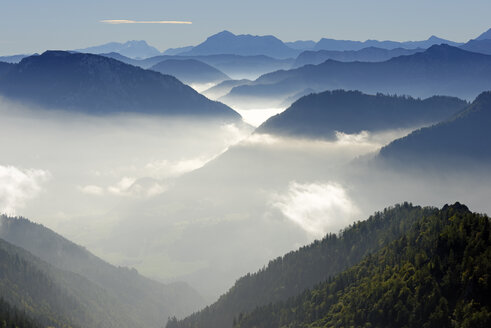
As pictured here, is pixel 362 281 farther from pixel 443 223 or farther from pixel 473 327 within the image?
pixel 473 327

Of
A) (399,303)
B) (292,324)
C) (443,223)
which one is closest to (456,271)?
(399,303)

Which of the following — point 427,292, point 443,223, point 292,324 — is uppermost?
point 443,223

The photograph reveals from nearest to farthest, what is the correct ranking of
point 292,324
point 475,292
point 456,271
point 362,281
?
point 475,292, point 456,271, point 362,281, point 292,324

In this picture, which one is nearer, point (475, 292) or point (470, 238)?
point (475, 292)

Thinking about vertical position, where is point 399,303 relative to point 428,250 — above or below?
below

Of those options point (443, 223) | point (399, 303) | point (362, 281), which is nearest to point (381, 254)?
point (362, 281)

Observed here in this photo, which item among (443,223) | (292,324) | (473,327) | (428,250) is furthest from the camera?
(292,324)
